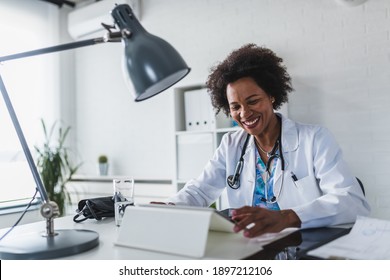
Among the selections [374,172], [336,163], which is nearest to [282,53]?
[374,172]

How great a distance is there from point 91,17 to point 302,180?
9.57ft

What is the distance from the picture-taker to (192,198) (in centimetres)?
156

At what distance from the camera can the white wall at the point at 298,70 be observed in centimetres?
244

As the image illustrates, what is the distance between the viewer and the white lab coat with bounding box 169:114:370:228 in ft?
3.85

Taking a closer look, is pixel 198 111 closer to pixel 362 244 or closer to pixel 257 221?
pixel 257 221

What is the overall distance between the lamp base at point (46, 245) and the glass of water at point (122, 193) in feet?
0.82

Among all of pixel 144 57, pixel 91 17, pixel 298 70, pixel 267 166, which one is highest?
pixel 91 17

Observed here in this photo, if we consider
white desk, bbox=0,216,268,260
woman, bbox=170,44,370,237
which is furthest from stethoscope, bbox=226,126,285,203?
white desk, bbox=0,216,268,260

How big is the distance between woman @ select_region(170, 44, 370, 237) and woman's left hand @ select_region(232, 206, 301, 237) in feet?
0.87

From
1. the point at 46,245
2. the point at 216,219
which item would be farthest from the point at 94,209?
the point at 216,219

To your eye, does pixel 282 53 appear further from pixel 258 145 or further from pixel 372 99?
pixel 258 145

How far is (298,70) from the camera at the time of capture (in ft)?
8.91

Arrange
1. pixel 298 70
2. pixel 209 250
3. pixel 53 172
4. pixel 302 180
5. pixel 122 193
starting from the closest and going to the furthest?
1. pixel 209 250
2. pixel 122 193
3. pixel 302 180
4. pixel 298 70
5. pixel 53 172

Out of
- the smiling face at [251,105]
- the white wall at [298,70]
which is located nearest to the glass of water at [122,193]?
the smiling face at [251,105]
